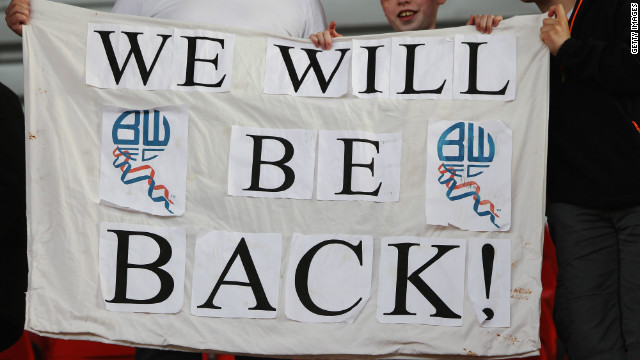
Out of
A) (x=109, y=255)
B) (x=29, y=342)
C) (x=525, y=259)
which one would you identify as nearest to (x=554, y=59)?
(x=525, y=259)

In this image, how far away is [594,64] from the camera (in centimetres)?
259

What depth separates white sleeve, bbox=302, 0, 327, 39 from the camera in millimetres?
3125

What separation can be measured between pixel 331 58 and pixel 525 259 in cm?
94

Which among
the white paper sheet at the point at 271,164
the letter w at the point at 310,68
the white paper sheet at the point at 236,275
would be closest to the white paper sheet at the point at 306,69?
the letter w at the point at 310,68

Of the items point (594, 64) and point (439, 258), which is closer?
point (594, 64)

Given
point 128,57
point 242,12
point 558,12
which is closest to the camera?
point 558,12

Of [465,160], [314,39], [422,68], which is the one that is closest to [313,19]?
[314,39]

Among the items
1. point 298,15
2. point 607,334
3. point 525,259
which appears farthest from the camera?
point 298,15

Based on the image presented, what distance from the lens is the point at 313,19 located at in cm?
314

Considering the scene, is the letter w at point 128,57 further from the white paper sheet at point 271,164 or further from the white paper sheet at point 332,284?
the white paper sheet at point 332,284

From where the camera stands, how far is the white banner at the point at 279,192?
278 cm

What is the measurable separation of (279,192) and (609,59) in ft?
3.70

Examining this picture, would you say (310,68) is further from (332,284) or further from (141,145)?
(332,284)

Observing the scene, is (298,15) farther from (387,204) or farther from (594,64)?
(594,64)
